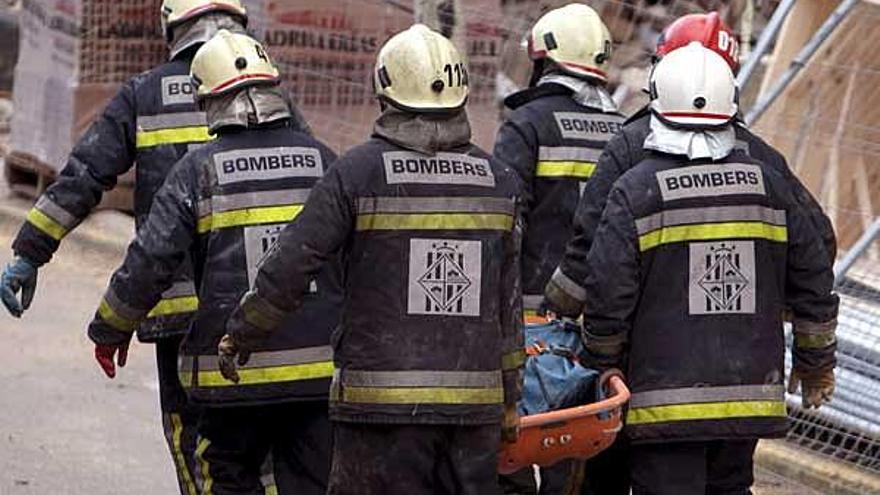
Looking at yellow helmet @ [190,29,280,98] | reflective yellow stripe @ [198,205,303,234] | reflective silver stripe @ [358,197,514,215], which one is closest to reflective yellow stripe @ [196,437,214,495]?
reflective yellow stripe @ [198,205,303,234]

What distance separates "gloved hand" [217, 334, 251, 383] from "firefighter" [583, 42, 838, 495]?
0.98m

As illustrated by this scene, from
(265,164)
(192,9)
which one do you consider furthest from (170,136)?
(265,164)

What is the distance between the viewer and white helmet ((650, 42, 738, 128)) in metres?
5.46

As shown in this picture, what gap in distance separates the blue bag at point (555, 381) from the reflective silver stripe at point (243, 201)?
83cm

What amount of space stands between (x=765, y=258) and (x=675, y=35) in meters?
1.15

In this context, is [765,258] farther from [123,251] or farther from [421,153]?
[123,251]

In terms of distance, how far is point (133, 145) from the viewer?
6395 millimetres

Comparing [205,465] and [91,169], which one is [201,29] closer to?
[91,169]

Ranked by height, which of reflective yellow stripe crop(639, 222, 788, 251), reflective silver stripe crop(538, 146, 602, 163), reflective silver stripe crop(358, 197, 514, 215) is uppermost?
reflective silver stripe crop(358, 197, 514, 215)

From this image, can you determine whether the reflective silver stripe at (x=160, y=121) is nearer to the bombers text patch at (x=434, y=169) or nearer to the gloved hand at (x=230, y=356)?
the gloved hand at (x=230, y=356)

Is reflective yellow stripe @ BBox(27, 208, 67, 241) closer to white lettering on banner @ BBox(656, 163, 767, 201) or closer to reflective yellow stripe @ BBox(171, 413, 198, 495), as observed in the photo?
reflective yellow stripe @ BBox(171, 413, 198, 495)

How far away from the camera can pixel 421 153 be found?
509 cm

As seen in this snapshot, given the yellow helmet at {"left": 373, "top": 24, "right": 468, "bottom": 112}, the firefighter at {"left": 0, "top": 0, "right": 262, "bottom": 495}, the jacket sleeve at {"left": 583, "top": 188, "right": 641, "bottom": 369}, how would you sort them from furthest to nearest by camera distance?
1. the firefighter at {"left": 0, "top": 0, "right": 262, "bottom": 495}
2. the jacket sleeve at {"left": 583, "top": 188, "right": 641, "bottom": 369}
3. the yellow helmet at {"left": 373, "top": 24, "right": 468, "bottom": 112}

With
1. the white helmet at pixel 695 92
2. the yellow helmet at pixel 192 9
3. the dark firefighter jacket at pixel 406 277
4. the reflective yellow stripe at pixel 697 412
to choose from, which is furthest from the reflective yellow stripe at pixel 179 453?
the white helmet at pixel 695 92
